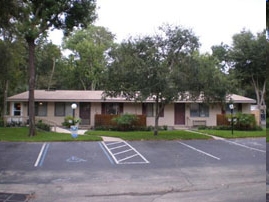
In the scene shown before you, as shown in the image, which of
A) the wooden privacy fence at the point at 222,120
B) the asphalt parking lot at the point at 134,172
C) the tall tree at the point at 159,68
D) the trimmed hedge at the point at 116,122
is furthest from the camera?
the wooden privacy fence at the point at 222,120

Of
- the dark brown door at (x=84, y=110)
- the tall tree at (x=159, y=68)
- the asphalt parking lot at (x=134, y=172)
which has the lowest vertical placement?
the asphalt parking lot at (x=134, y=172)

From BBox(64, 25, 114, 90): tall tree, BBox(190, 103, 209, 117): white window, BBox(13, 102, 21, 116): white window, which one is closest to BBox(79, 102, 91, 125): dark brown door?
BBox(13, 102, 21, 116): white window

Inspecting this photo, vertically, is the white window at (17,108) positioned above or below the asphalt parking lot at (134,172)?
above

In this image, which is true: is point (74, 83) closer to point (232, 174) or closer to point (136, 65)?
point (136, 65)

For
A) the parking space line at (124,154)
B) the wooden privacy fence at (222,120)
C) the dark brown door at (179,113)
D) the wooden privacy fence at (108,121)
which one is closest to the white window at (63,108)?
the wooden privacy fence at (108,121)

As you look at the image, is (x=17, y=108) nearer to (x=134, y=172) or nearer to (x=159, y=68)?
(x=159, y=68)

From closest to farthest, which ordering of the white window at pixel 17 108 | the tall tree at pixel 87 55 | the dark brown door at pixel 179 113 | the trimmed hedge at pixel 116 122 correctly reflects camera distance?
the trimmed hedge at pixel 116 122 → the dark brown door at pixel 179 113 → the white window at pixel 17 108 → the tall tree at pixel 87 55

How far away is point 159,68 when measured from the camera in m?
20.4

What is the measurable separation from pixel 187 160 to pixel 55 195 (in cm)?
666

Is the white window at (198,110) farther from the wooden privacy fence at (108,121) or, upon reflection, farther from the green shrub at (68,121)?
the green shrub at (68,121)

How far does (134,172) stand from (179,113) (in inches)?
827

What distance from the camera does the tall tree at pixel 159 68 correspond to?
2048 cm

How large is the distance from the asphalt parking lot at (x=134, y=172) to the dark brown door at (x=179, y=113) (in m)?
13.7

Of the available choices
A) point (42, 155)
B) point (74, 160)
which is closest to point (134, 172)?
point (74, 160)
